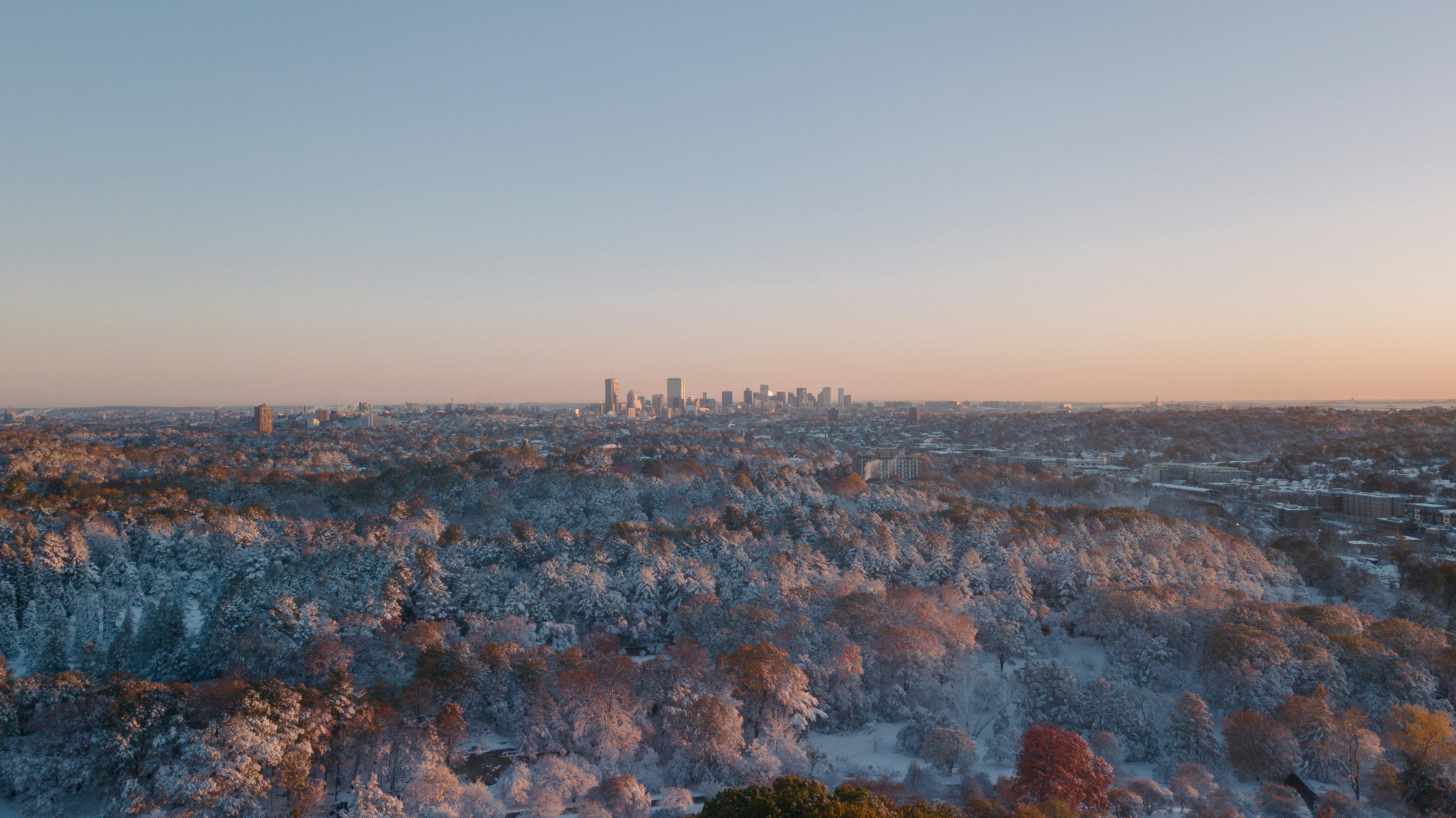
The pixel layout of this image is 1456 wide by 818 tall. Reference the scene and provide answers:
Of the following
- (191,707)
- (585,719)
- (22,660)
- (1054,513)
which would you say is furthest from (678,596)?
(1054,513)

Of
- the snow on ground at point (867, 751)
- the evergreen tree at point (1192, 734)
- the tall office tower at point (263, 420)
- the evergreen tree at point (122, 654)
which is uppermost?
the tall office tower at point (263, 420)

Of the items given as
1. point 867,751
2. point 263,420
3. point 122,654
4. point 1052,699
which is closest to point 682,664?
point 867,751

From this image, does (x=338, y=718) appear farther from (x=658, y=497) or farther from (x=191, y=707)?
(x=658, y=497)

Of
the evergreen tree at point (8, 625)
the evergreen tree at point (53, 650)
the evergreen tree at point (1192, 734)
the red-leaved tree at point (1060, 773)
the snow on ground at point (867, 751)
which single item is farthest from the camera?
the evergreen tree at point (8, 625)

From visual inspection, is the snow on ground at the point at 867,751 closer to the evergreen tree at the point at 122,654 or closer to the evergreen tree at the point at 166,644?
the evergreen tree at the point at 166,644

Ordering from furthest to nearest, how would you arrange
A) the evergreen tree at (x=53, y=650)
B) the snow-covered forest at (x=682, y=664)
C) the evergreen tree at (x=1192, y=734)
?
the evergreen tree at (x=53, y=650) < the evergreen tree at (x=1192, y=734) < the snow-covered forest at (x=682, y=664)

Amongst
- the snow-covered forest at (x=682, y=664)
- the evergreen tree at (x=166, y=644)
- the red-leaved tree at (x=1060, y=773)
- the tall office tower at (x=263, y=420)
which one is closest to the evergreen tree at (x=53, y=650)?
the snow-covered forest at (x=682, y=664)

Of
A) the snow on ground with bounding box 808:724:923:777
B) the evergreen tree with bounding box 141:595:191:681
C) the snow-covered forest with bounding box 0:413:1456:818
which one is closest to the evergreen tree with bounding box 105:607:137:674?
the snow-covered forest with bounding box 0:413:1456:818
